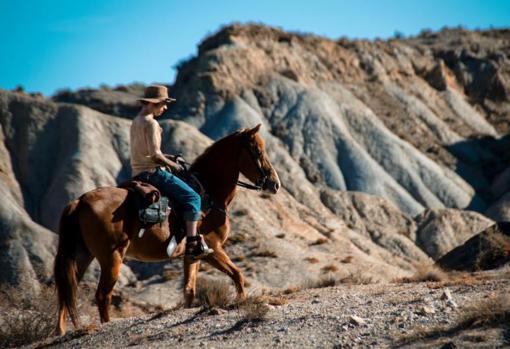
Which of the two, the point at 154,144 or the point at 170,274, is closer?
the point at 154,144

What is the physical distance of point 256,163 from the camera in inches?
538

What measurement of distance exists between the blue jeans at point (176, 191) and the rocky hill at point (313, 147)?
9850 millimetres

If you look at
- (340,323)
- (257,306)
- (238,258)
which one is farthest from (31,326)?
(238,258)

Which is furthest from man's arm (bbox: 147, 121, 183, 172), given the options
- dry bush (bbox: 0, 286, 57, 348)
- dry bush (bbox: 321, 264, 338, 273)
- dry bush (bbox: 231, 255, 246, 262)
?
dry bush (bbox: 231, 255, 246, 262)

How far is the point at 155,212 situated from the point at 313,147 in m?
31.8

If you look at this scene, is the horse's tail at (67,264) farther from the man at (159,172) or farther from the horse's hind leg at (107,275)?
the man at (159,172)

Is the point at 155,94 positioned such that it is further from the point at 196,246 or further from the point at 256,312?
the point at 256,312

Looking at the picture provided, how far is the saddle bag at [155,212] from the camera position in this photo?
12.1m

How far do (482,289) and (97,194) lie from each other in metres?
6.16

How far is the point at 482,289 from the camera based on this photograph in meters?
12.1

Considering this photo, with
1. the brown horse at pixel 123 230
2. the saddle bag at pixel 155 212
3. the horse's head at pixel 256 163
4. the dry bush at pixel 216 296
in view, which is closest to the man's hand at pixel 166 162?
the saddle bag at pixel 155 212

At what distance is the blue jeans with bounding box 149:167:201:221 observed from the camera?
12.7 m

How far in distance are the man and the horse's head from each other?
1308mm

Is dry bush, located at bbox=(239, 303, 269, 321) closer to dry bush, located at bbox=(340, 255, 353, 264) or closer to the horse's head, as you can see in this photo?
the horse's head
